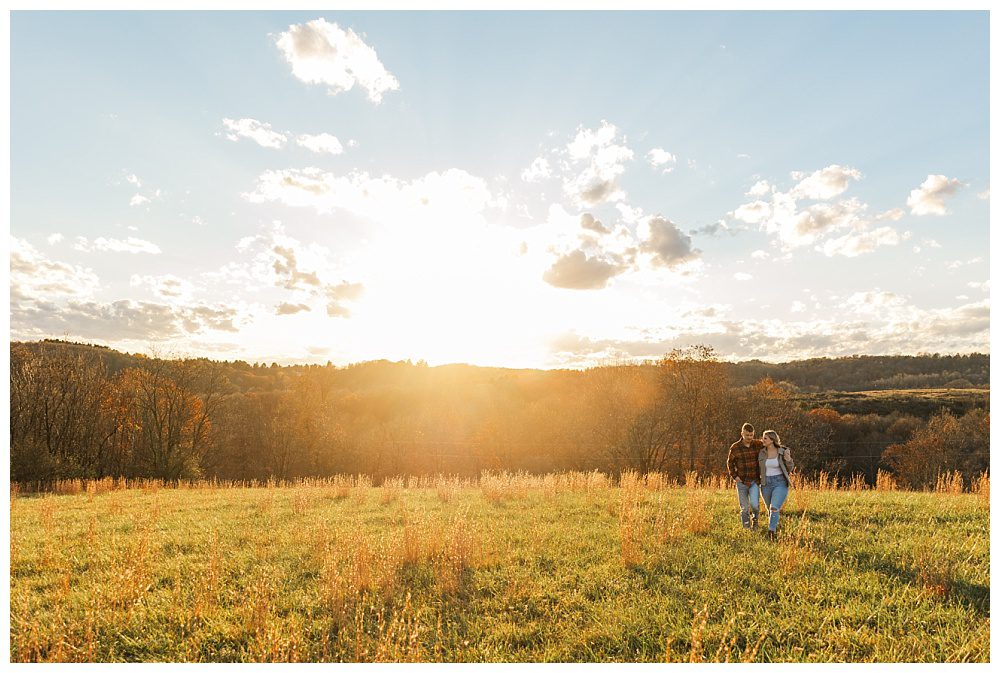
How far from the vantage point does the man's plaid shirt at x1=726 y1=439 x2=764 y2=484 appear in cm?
1086

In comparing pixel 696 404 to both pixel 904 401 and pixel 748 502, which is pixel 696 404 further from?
pixel 904 401

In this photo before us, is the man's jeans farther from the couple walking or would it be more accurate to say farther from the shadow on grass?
the shadow on grass

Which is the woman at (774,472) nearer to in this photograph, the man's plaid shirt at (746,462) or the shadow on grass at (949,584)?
the man's plaid shirt at (746,462)

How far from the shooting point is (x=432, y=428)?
69.6m

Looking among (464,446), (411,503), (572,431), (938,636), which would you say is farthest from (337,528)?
(464,446)

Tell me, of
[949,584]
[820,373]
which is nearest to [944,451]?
[820,373]

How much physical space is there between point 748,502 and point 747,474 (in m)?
0.58

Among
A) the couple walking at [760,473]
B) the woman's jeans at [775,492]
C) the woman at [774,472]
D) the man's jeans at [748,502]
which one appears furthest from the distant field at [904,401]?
the woman's jeans at [775,492]

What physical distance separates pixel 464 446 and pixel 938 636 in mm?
61284

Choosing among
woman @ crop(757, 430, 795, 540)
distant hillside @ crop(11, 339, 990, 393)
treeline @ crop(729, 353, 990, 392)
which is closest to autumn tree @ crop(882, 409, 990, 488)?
distant hillside @ crop(11, 339, 990, 393)

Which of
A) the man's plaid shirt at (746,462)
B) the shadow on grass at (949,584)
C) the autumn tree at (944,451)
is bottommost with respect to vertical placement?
the autumn tree at (944,451)

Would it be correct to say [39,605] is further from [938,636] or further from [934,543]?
[934,543]

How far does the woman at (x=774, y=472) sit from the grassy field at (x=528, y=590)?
0.84 meters

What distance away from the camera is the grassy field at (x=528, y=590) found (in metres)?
5.92
